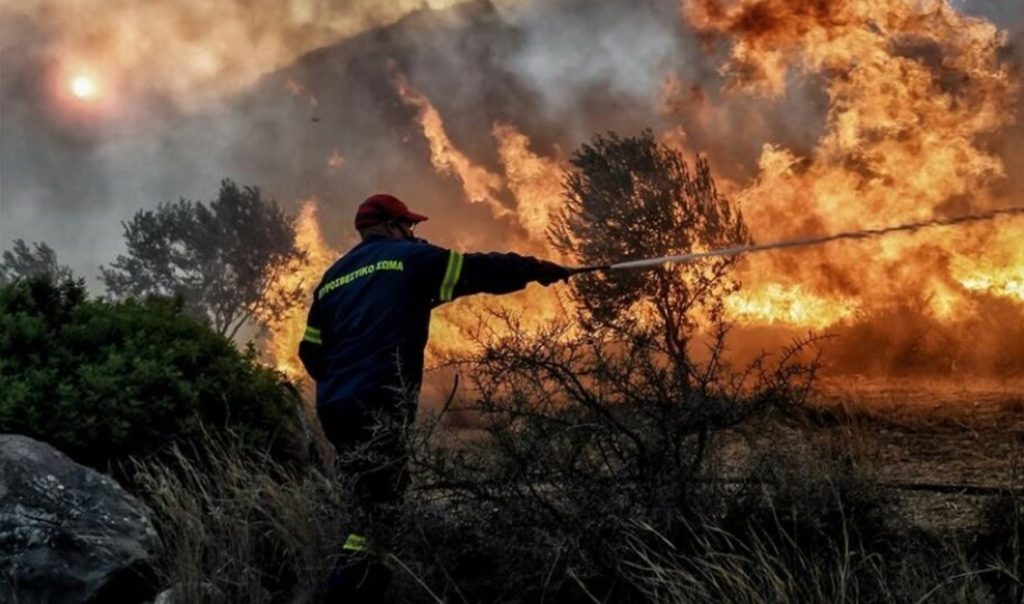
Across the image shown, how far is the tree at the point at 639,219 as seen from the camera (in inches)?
612

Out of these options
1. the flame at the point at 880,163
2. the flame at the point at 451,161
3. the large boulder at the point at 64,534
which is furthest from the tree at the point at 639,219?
the large boulder at the point at 64,534

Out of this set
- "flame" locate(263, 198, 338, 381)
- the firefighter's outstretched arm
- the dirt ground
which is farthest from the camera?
"flame" locate(263, 198, 338, 381)

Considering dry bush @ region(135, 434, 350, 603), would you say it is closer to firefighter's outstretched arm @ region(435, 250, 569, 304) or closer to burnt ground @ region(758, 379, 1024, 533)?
firefighter's outstretched arm @ region(435, 250, 569, 304)

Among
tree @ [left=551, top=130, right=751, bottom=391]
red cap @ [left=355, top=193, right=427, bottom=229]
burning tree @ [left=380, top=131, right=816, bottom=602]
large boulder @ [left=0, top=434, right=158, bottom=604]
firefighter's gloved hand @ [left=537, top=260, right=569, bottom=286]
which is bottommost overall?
large boulder @ [left=0, top=434, right=158, bottom=604]

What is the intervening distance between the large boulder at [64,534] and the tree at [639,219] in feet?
35.0

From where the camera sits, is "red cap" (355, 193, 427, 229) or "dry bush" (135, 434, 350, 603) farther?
"red cap" (355, 193, 427, 229)

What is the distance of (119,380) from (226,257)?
28094 millimetres

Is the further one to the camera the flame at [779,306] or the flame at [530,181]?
the flame at [530,181]

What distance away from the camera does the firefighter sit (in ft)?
14.2

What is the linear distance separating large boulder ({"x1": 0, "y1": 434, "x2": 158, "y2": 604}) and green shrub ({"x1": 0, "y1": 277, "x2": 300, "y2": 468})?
511 millimetres

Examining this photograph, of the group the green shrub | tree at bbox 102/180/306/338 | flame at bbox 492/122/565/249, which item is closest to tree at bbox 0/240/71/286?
tree at bbox 102/180/306/338

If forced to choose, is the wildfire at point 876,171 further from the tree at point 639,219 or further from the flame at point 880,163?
the tree at point 639,219

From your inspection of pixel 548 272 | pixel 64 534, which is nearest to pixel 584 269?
pixel 548 272

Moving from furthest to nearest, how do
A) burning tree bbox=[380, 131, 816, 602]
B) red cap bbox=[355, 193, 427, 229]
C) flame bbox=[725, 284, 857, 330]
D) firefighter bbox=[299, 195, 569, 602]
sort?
1. flame bbox=[725, 284, 857, 330]
2. red cap bbox=[355, 193, 427, 229]
3. firefighter bbox=[299, 195, 569, 602]
4. burning tree bbox=[380, 131, 816, 602]
